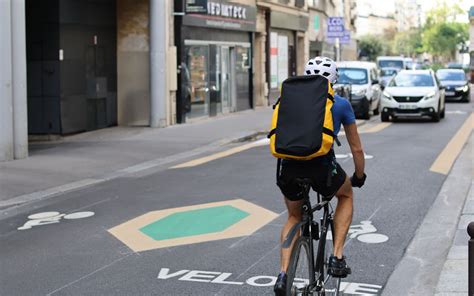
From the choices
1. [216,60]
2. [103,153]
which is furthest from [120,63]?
A: [103,153]

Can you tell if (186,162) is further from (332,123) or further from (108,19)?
(332,123)

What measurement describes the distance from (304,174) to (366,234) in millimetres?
3366

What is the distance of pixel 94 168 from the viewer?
538 inches

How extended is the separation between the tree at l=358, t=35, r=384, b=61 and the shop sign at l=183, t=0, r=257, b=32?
61.9 metres

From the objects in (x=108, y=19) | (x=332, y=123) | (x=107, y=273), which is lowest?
(x=107, y=273)

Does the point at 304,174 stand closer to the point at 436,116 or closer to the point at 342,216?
the point at 342,216

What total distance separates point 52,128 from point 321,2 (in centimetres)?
2680

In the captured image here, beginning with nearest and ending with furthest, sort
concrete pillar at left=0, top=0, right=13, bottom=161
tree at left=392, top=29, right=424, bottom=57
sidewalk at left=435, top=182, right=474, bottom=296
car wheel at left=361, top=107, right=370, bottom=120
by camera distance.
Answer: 1. sidewalk at left=435, top=182, right=474, bottom=296
2. concrete pillar at left=0, top=0, right=13, bottom=161
3. car wheel at left=361, top=107, right=370, bottom=120
4. tree at left=392, top=29, right=424, bottom=57

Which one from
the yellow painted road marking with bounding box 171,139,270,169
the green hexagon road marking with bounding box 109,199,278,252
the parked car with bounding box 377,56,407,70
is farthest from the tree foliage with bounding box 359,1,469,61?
the green hexagon road marking with bounding box 109,199,278,252

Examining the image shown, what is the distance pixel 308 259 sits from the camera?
5012mm

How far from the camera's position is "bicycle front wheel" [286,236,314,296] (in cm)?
471

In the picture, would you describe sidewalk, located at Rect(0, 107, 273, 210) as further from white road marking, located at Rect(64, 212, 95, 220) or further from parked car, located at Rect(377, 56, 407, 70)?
parked car, located at Rect(377, 56, 407, 70)

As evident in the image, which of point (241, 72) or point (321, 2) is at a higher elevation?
point (321, 2)

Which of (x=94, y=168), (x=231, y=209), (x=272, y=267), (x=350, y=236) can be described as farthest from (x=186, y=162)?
(x=272, y=267)
